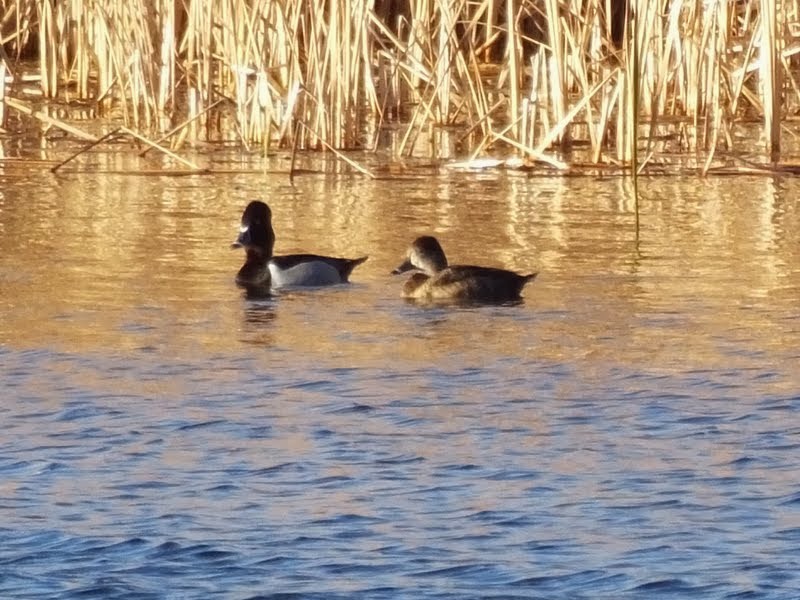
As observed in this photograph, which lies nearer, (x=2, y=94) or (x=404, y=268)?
(x=404, y=268)

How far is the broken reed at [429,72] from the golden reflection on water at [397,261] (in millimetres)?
693

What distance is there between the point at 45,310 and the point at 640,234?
3.88 meters

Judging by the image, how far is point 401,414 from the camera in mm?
6809

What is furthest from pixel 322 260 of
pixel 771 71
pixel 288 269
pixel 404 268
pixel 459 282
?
pixel 771 71

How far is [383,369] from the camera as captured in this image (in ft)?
25.1

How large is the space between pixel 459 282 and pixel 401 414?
2.73 metres

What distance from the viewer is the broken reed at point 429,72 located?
1362cm

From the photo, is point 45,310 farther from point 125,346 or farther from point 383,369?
point 383,369

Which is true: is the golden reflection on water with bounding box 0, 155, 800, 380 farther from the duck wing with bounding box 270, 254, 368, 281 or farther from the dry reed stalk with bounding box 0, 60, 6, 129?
the dry reed stalk with bounding box 0, 60, 6, 129

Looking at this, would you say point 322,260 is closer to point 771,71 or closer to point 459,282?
point 459,282

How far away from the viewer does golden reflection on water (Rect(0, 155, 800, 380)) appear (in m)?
8.27

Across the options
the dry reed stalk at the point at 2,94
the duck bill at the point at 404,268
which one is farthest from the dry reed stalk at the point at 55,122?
the duck bill at the point at 404,268

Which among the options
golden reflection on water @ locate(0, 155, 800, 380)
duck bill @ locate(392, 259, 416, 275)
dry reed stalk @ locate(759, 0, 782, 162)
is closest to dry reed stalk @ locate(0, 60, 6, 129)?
golden reflection on water @ locate(0, 155, 800, 380)

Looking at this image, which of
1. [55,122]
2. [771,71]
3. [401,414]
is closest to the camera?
[401,414]
